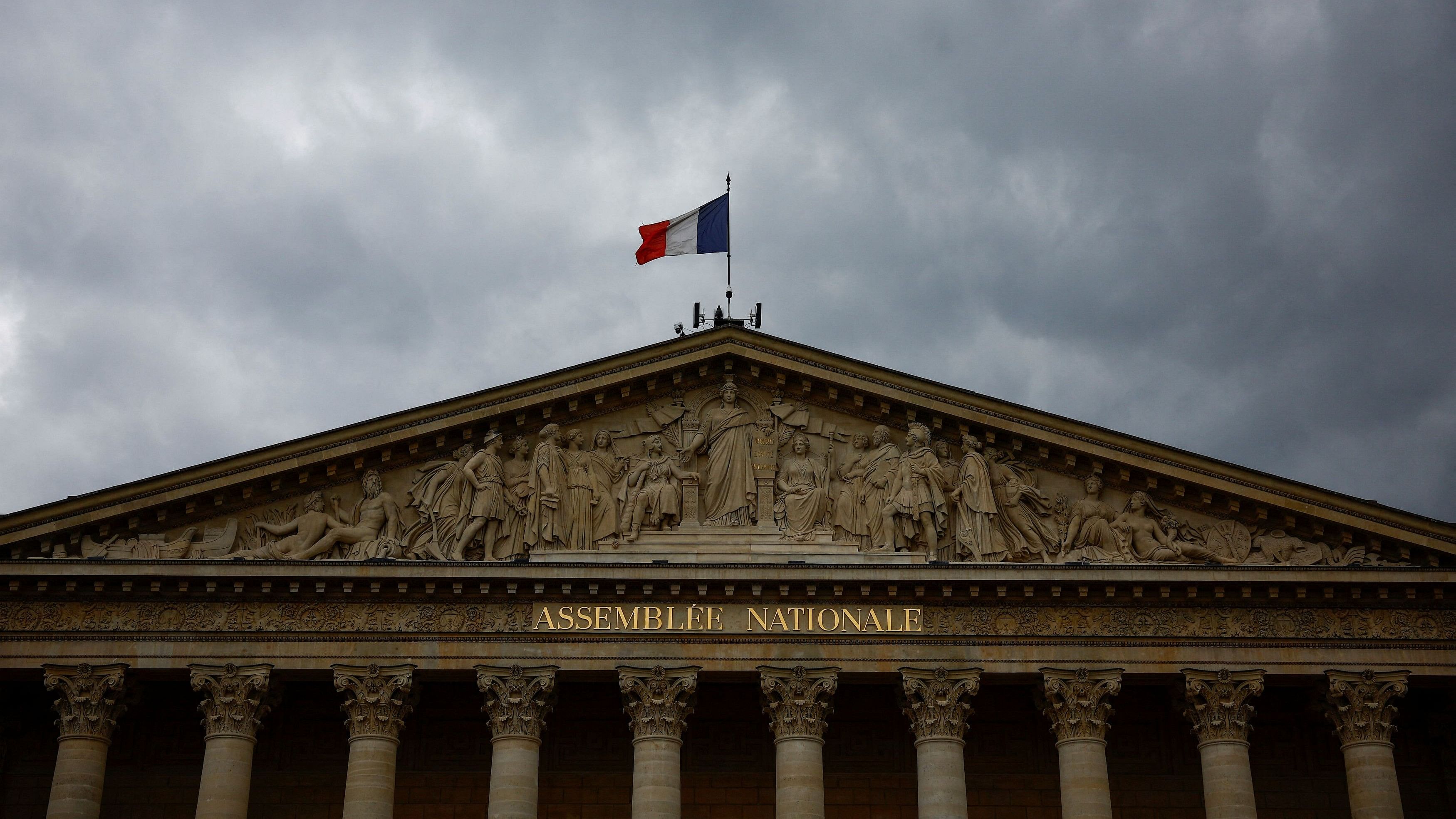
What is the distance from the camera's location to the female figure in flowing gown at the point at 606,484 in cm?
3106

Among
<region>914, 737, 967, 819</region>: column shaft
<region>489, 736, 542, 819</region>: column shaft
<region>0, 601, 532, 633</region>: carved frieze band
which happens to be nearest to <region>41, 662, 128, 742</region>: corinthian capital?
<region>0, 601, 532, 633</region>: carved frieze band

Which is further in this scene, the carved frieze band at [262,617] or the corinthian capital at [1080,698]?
the carved frieze band at [262,617]

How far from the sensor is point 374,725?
2947 cm

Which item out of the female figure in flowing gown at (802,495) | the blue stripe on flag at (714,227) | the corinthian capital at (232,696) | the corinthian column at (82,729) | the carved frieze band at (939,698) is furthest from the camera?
the blue stripe on flag at (714,227)

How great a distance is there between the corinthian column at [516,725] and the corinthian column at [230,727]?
13.1 ft

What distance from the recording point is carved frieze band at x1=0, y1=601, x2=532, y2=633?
30.1 meters

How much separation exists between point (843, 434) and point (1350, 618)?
9.92 metres

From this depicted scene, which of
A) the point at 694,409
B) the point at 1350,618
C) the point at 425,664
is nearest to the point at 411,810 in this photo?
the point at 425,664

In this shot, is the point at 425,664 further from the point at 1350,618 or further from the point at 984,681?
the point at 1350,618

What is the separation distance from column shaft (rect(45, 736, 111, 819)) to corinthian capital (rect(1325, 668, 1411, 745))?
72.5ft

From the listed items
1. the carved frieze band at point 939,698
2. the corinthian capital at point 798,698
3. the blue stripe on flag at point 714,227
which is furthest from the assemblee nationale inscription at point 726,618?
the blue stripe on flag at point 714,227

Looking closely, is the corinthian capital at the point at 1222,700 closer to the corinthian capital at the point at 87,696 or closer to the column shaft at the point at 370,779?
the column shaft at the point at 370,779

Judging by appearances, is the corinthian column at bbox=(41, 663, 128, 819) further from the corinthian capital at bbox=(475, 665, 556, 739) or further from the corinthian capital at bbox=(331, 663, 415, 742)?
the corinthian capital at bbox=(475, 665, 556, 739)

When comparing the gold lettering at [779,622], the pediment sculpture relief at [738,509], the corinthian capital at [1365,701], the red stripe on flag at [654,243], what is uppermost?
the red stripe on flag at [654,243]
